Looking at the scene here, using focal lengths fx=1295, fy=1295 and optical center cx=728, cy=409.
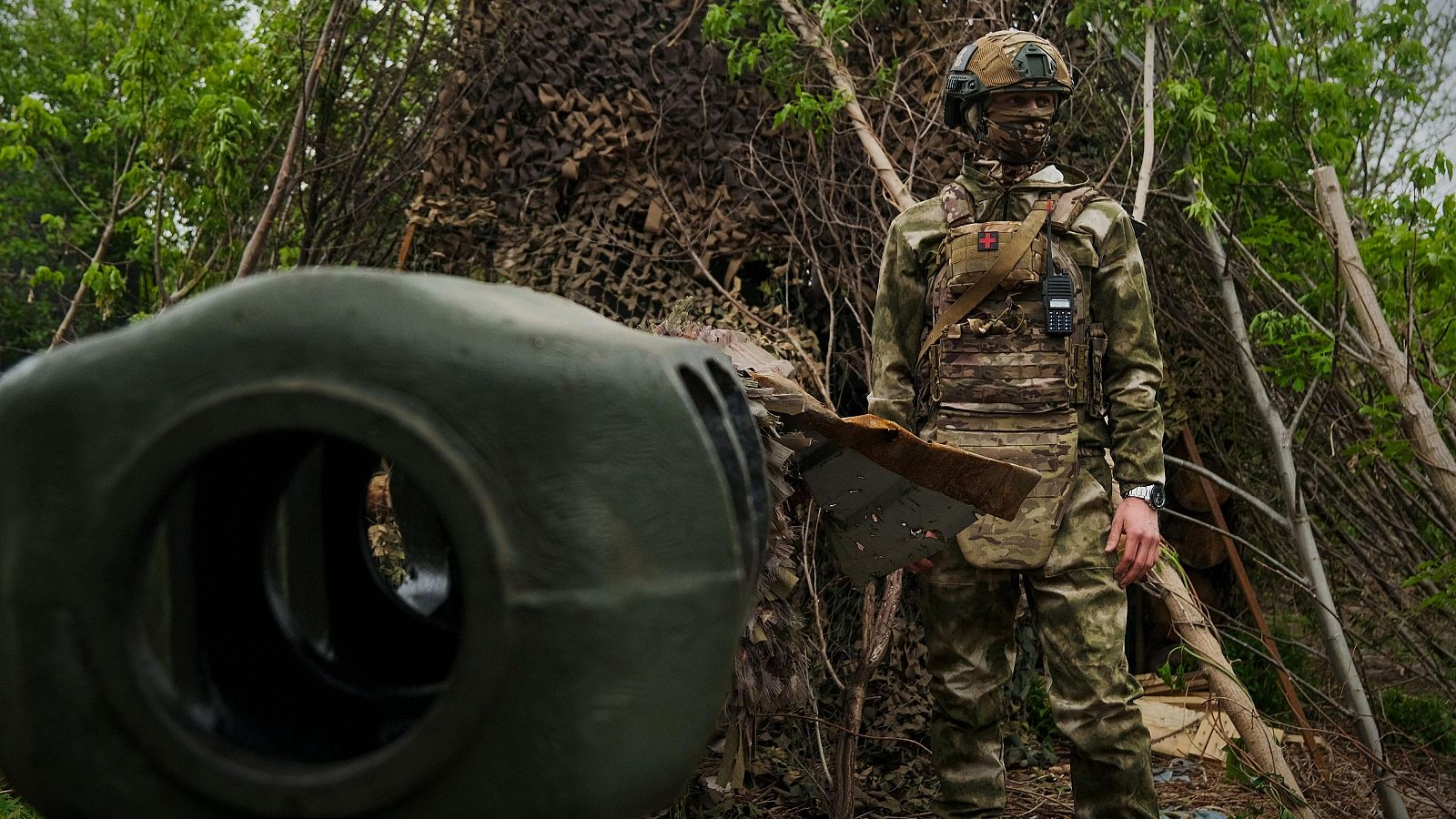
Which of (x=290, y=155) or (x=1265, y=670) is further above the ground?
(x=290, y=155)

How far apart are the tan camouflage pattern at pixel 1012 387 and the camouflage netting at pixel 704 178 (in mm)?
1651

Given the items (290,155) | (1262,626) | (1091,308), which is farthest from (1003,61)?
(290,155)

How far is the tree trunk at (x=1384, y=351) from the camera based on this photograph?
4.57 meters

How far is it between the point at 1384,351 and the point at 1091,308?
170 cm

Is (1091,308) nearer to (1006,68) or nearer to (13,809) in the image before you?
(1006,68)

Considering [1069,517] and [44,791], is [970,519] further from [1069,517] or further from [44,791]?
[44,791]

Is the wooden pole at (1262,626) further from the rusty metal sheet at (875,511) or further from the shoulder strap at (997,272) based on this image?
the rusty metal sheet at (875,511)

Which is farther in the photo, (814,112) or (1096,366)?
(814,112)

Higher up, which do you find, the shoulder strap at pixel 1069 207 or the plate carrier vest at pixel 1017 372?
the shoulder strap at pixel 1069 207

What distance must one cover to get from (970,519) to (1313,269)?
3339 mm

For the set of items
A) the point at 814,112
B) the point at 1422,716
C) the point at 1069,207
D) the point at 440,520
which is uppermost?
the point at 814,112

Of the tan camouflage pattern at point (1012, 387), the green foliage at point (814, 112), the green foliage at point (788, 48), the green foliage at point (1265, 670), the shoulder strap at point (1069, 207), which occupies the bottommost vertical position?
the green foliage at point (1265, 670)

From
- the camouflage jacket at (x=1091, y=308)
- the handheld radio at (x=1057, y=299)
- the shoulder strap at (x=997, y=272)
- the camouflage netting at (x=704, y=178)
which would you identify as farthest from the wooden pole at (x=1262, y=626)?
the shoulder strap at (x=997, y=272)

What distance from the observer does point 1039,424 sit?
11.5ft
